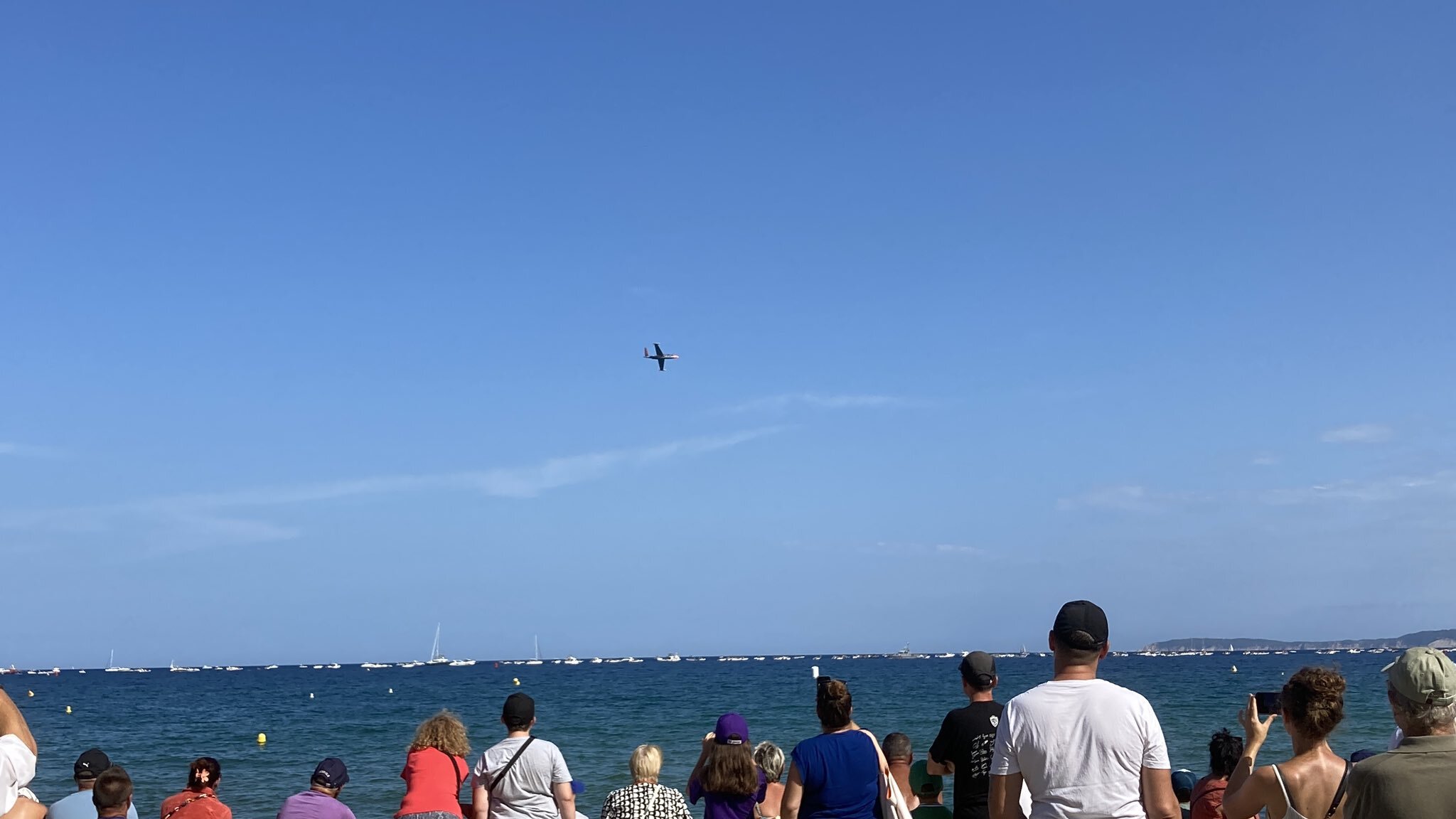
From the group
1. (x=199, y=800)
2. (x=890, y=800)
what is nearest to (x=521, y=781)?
(x=199, y=800)

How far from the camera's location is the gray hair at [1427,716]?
3318mm

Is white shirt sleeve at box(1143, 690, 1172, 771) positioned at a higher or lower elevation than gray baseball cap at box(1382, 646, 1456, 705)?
lower

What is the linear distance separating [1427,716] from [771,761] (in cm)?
461

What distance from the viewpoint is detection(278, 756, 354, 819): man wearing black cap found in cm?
700

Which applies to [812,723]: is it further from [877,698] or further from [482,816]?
[482,816]

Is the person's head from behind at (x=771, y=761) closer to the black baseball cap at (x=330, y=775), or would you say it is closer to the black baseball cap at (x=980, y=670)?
the black baseball cap at (x=980, y=670)

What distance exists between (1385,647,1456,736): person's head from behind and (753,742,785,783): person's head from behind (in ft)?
14.4

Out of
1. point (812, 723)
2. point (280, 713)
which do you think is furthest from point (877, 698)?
point (280, 713)

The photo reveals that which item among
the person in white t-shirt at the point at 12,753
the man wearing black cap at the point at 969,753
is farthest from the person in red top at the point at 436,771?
the man wearing black cap at the point at 969,753

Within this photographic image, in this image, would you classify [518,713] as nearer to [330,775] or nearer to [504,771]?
[504,771]

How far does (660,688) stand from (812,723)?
4702 cm

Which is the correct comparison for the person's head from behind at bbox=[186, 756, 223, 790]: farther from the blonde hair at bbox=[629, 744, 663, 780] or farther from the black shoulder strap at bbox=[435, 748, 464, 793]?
the blonde hair at bbox=[629, 744, 663, 780]

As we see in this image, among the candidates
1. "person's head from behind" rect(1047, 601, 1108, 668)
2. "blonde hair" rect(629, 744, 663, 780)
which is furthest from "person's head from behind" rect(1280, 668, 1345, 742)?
"blonde hair" rect(629, 744, 663, 780)

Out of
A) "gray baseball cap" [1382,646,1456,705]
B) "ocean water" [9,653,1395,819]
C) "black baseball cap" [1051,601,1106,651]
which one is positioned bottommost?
"ocean water" [9,653,1395,819]
